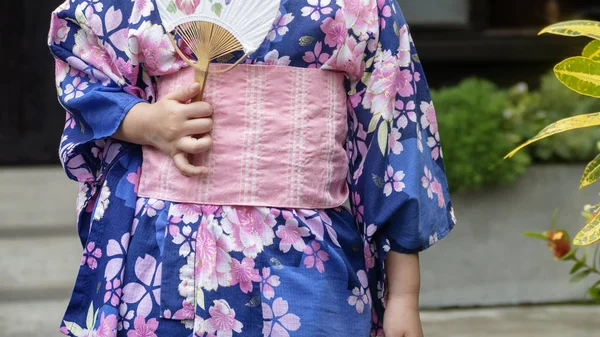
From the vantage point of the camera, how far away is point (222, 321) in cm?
175

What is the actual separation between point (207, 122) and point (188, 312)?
358mm

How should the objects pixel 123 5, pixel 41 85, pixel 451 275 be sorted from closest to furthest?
pixel 123 5
pixel 451 275
pixel 41 85

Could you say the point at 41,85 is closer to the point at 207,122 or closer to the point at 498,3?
Result: the point at 498,3

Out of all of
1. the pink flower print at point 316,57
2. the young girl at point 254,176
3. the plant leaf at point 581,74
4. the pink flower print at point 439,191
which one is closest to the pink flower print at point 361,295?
the young girl at point 254,176

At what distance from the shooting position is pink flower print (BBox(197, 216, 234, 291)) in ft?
5.75

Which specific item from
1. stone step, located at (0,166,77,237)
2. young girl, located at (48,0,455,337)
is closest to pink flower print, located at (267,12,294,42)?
young girl, located at (48,0,455,337)

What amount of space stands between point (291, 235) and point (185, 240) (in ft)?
0.66

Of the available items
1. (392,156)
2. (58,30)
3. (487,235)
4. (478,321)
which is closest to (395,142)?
(392,156)

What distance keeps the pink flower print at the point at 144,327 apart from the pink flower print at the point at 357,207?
0.47 metres

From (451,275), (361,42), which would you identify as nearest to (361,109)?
(361,42)

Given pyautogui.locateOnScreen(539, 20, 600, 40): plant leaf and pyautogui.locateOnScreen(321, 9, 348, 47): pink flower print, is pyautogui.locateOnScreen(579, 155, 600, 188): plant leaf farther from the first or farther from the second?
pyautogui.locateOnScreen(321, 9, 348, 47): pink flower print

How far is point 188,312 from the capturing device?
175 centimetres

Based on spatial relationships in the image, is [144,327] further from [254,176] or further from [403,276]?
[403,276]

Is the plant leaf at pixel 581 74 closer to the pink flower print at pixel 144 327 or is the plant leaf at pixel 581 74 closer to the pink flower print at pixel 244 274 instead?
the pink flower print at pixel 244 274
